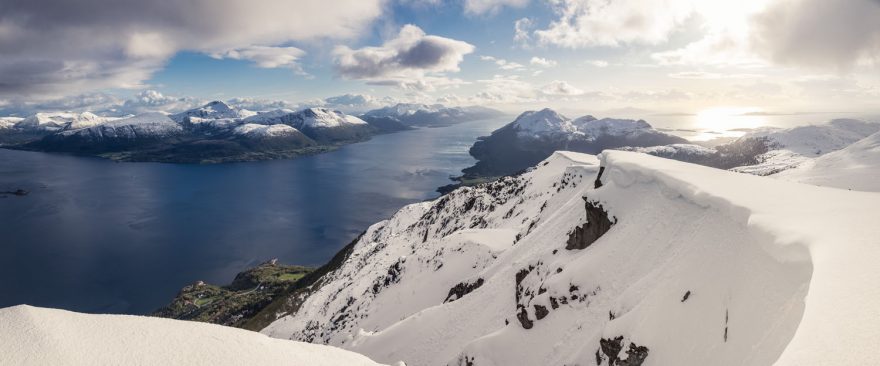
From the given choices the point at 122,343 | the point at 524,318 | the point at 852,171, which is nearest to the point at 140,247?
the point at 524,318

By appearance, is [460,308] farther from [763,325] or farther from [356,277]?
[356,277]

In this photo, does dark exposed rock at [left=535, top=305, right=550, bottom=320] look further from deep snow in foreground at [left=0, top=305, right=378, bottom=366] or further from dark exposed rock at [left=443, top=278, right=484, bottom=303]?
deep snow in foreground at [left=0, top=305, right=378, bottom=366]

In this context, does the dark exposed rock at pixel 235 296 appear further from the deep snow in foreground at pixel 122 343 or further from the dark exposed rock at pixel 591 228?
the deep snow in foreground at pixel 122 343

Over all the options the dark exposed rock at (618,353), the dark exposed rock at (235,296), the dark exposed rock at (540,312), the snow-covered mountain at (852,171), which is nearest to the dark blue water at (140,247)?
the dark exposed rock at (235,296)

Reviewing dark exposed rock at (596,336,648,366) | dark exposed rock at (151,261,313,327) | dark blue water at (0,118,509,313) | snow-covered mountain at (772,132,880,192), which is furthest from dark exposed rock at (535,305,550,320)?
dark blue water at (0,118,509,313)

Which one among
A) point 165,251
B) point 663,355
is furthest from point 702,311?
point 165,251

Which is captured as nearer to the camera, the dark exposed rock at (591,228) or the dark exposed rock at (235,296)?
the dark exposed rock at (591,228)

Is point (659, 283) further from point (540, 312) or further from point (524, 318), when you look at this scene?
point (524, 318)
